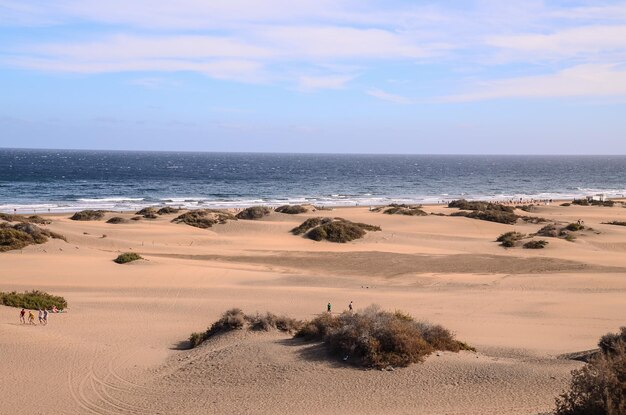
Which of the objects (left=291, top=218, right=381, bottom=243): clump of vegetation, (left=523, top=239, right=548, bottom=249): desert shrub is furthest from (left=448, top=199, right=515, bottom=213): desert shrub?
(left=523, top=239, right=548, bottom=249): desert shrub

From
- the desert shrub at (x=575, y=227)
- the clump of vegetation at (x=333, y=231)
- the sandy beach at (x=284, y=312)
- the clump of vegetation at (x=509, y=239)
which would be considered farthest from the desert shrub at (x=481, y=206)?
the clump of vegetation at (x=333, y=231)

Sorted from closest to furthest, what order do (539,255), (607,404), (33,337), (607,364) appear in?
(607,404) < (607,364) < (33,337) < (539,255)

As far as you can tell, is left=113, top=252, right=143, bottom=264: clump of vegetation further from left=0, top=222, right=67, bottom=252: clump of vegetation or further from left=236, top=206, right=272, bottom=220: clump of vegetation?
left=236, top=206, right=272, bottom=220: clump of vegetation

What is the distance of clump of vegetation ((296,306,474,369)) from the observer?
1325 centimetres

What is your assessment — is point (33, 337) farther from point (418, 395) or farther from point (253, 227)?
point (253, 227)

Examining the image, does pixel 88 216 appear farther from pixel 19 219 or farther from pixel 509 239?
pixel 509 239

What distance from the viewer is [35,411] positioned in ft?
39.5

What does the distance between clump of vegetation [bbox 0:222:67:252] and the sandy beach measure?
28.0 inches

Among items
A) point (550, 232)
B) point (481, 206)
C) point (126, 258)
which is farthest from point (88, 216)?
point (481, 206)

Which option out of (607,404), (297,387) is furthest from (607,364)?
(297,387)

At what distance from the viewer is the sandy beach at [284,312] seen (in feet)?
40.3

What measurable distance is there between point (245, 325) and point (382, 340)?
15.3ft

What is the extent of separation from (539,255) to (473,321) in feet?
53.9

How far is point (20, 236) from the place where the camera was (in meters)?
32.7
